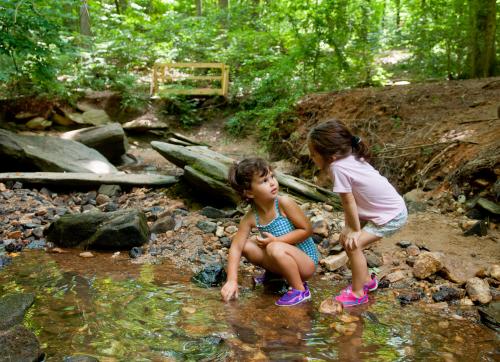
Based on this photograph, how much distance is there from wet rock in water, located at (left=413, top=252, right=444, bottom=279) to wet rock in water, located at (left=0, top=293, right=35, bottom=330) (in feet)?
8.84

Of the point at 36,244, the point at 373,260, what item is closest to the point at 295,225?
the point at 373,260

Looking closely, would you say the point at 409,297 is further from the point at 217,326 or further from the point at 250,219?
the point at 217,326

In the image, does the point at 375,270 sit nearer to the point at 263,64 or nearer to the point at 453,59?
the point at 453,59

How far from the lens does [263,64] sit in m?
13.4

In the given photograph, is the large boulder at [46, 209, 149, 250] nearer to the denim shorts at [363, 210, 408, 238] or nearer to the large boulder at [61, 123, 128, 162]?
the denim shorts at [363, 210, 408, 238]

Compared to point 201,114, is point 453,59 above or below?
above

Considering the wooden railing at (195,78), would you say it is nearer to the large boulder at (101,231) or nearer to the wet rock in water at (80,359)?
the large boulder at (101,231)

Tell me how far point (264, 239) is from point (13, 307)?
1577 millimetres

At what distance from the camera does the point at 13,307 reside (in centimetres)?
270

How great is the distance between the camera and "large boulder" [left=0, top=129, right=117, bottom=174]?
23.2 feet

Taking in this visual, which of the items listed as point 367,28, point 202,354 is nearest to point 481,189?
point 202,354

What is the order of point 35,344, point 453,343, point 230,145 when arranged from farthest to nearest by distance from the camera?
point 230,145
point 453,343
point 35,344

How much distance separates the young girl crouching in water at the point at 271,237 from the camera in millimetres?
2947

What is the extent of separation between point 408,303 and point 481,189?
6.63 feet
